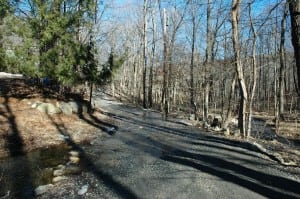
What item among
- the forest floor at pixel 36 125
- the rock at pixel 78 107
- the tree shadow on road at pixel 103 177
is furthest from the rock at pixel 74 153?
the rock at pixel 78 107

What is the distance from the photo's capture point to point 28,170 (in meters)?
8.19

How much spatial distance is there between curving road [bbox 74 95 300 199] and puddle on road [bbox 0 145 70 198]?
872 millimetres

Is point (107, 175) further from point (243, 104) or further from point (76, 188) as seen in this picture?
point (243, 104)

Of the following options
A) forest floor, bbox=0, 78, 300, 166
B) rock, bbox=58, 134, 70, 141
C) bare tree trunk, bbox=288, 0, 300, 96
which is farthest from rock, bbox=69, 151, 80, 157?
bare tree trunk, bbox=288, 0, 300, 96

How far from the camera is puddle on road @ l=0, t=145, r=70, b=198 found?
6.88m

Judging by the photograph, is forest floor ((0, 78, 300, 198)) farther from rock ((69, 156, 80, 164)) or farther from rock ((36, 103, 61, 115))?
rock ((69, 156, 80, 164))

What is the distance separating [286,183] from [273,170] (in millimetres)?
939

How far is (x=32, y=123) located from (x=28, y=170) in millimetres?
5166

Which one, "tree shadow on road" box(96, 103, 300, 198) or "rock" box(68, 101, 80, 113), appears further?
"rock" box(68, 101, 80, 113)

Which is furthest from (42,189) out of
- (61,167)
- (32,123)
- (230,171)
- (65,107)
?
(65,107)

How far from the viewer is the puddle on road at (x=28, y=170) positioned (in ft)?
22.6

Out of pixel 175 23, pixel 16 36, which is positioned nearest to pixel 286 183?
pixel 16 36

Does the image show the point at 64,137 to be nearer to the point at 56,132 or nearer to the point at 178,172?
the point at 56,132

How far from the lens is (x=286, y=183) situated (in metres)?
7.17
